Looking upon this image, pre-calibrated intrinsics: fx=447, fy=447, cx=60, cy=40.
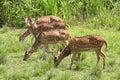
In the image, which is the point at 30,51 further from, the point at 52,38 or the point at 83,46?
the point at 83,46

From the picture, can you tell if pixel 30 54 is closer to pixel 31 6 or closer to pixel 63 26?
pixel 63 26

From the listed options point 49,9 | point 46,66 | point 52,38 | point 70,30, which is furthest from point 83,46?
point 49,9

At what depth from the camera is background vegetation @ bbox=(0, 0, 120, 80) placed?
9.44 metres

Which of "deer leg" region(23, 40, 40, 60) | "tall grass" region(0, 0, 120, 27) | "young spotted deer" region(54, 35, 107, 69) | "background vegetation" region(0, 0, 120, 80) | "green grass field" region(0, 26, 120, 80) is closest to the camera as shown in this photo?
"green grass field" region(0, 26, 120, 80)

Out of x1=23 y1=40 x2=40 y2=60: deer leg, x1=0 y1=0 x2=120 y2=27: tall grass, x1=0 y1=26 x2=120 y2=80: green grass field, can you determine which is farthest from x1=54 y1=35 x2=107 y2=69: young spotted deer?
x1=0 y1=0 x2=120 y2=27: tall grass

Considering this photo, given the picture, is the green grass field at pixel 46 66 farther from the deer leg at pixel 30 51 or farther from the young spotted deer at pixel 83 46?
the young spotted deer at pixel 83 46

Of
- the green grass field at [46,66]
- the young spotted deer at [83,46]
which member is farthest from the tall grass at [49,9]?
the young spotted deer at [83,46]

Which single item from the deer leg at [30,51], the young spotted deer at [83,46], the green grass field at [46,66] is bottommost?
the green grass field at [46,66]

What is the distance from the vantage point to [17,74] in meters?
9.26

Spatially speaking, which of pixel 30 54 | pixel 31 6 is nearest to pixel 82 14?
pixel 31 6

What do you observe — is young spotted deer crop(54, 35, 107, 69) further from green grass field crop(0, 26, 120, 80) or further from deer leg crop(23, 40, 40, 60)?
deer leg crop(23, 40, 40, 60)

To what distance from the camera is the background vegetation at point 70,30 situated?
944 centimetres

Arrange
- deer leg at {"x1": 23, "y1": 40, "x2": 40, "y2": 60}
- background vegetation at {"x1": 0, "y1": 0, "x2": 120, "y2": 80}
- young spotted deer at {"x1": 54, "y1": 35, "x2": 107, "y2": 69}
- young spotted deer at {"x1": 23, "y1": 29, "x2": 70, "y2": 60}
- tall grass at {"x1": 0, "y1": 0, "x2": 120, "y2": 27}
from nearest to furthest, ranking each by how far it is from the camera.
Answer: background vegetation at {"x1": 0, "y1": 0, "x2": 120, "y2": 80}, young spotted deer at {"x1": 54, "y1": 35, "x2": 107, "y2": 69}, deer leg at {"x1": 23, "y1": 40, "x2": 40, "y2": 60}, young spotted deer at {"x1": 23, "y1": 29, "x2": 70, "y2": 60}, tall grass at {"x1": 0, "y1": 0, "x2": 120, "y2": 27}

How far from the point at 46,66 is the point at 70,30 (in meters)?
4.85
